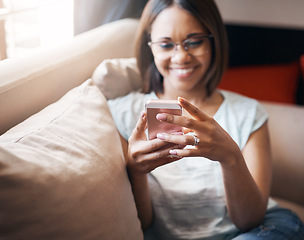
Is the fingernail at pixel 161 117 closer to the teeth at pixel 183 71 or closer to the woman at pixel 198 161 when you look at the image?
the woman at pixel 198 161

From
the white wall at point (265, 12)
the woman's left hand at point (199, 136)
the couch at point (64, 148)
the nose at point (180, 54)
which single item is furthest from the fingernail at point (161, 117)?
the white wall at point (265, 12)

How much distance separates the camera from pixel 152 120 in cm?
63

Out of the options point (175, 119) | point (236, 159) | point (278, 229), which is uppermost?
point (175, 119)

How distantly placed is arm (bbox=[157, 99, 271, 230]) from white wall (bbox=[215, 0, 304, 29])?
947 mm

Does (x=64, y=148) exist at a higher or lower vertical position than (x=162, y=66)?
lower

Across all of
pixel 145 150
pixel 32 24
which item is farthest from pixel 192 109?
pixel 32 24

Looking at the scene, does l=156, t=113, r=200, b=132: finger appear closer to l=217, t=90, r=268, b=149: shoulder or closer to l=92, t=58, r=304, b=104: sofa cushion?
l=217, t=90, r=268, b=149: shoulder

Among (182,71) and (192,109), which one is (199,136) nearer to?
(192,109)

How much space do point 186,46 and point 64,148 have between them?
1.37 feet

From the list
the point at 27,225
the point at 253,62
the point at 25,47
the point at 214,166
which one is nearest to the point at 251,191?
the point at 214,166

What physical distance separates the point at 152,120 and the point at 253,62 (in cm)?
131

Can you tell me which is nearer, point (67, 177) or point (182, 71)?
point (67, 177)

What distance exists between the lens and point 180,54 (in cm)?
86

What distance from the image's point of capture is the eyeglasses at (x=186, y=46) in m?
0.86
